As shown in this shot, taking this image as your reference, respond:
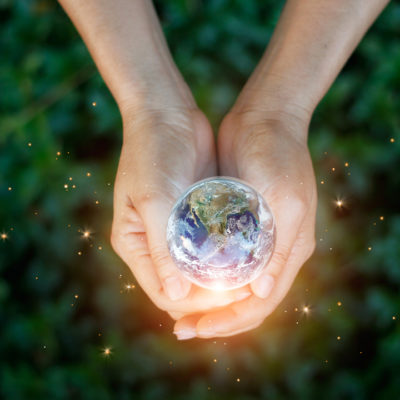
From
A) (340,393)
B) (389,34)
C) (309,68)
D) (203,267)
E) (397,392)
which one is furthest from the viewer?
(389,34)

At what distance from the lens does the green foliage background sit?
8.62 feet

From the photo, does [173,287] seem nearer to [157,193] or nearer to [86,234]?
[157,193]

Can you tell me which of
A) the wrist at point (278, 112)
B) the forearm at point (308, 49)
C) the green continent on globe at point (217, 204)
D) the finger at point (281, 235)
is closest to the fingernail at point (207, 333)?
the finger at point (281, 235)

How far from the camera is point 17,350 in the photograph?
284 cm

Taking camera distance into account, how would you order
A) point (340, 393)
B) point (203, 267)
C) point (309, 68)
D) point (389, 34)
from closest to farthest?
point (203, 267)
point (309, 68)
point (340, 393)
point (389, 34)

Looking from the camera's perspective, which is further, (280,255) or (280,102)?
(280,102)

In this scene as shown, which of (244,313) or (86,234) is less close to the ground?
(244,313)

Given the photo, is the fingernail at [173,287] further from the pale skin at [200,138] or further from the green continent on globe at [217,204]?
the green continent on globe at [217,204]

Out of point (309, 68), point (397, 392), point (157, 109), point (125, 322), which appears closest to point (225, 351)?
point (125, 322)

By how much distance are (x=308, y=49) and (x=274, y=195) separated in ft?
2.49

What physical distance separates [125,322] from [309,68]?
182 centimetres

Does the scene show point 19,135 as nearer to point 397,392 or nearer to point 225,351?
point 225,351

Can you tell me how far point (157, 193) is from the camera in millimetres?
1998

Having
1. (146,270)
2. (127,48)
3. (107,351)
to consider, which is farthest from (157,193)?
(107,351)
